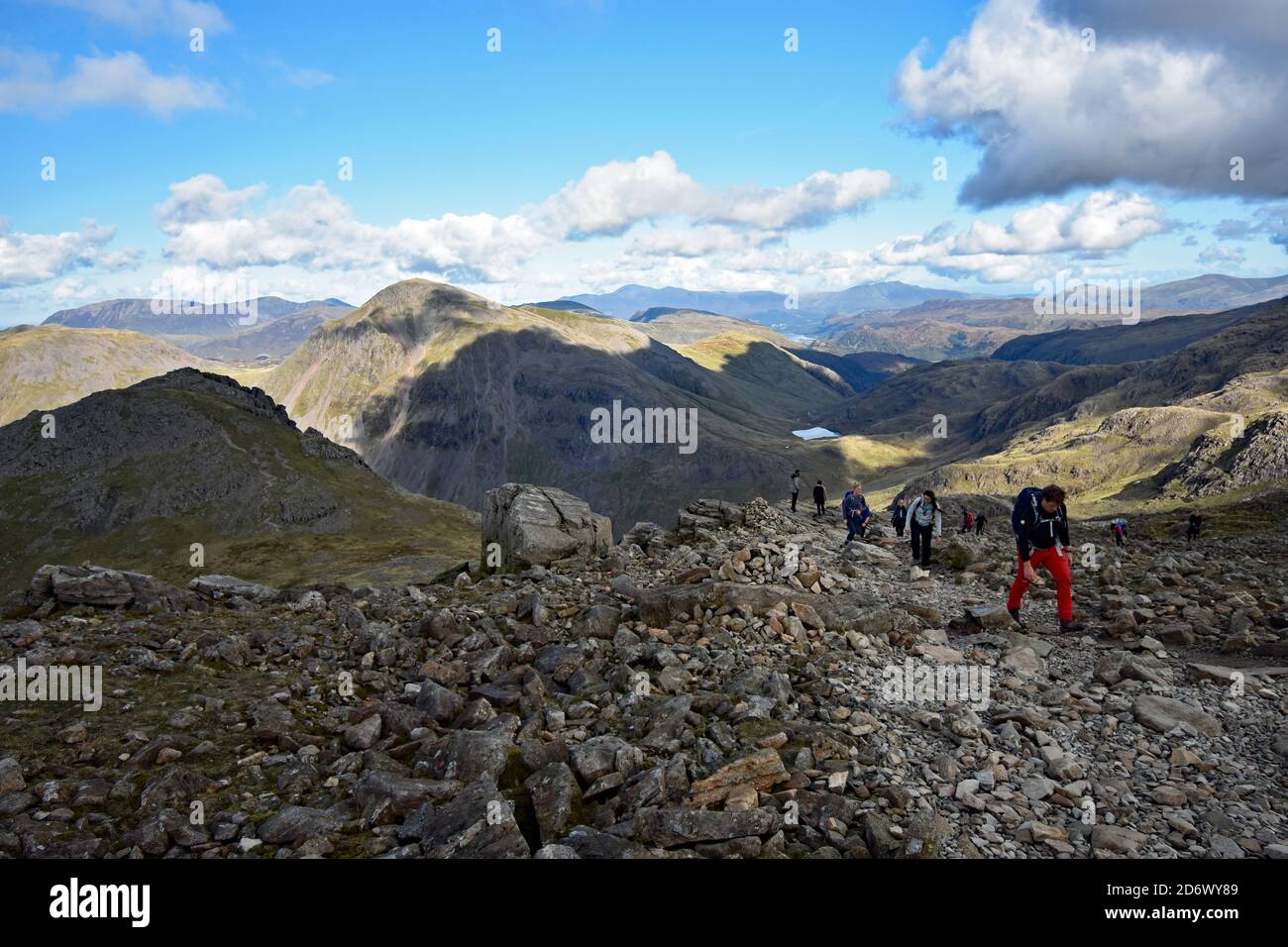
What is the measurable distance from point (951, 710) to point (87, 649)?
17.3m

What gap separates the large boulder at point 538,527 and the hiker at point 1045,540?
13.2 meters

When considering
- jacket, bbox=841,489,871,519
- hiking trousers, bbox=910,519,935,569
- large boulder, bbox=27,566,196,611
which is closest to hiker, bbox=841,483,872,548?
jacket, bbox=841,489,871,519

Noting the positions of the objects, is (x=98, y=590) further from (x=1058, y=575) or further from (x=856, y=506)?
(x=856, y=506)

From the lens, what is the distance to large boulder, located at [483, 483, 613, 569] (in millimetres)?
22984

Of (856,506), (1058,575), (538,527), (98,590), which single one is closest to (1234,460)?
(856,506)

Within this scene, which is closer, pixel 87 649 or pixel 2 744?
pixel 2 744

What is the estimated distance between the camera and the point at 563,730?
36.5 ft

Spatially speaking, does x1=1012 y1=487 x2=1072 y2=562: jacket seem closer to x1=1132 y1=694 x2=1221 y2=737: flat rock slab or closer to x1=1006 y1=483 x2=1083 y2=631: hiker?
x1=1006 y1=483 x2=1083 y2=631: hiker

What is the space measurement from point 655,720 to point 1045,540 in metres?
11.4

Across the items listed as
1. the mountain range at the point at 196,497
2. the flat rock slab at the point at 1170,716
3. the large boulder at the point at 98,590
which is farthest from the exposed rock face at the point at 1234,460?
the large boulder at the point at 98,590

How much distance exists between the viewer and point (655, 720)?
35.6ft

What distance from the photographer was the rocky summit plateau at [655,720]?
8430 mm
